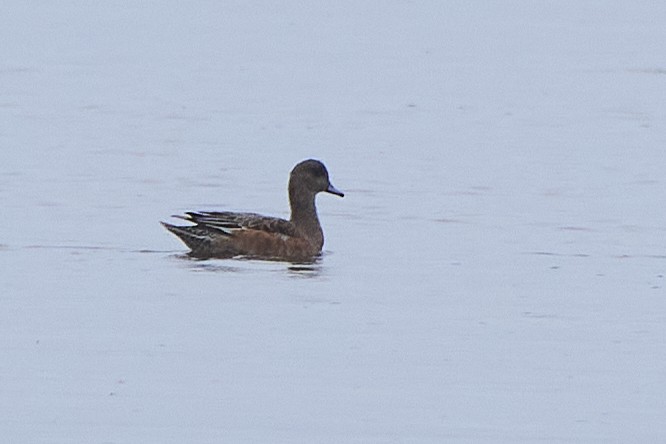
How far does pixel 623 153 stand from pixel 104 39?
13.0 m

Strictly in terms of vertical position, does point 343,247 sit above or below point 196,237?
below

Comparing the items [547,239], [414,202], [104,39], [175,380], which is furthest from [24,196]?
[104,39]

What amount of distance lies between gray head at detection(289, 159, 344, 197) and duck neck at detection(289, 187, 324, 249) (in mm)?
56

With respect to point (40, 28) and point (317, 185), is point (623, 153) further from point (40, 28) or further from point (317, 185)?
point (40, 28)

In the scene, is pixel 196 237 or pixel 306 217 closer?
pixel 196 237

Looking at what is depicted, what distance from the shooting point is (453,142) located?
20.3 metres

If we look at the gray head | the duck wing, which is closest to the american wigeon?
the duck wing

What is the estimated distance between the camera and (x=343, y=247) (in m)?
14.7

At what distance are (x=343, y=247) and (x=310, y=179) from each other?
0.73 m

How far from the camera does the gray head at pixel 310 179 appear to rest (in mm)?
15125

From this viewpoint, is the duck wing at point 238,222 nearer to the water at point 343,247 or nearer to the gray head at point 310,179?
the water at point 343,247

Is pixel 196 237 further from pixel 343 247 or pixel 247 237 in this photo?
pixel 343 247

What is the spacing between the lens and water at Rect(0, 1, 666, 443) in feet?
30.9

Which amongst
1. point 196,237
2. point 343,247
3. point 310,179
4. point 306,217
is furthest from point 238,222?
point 310,179
